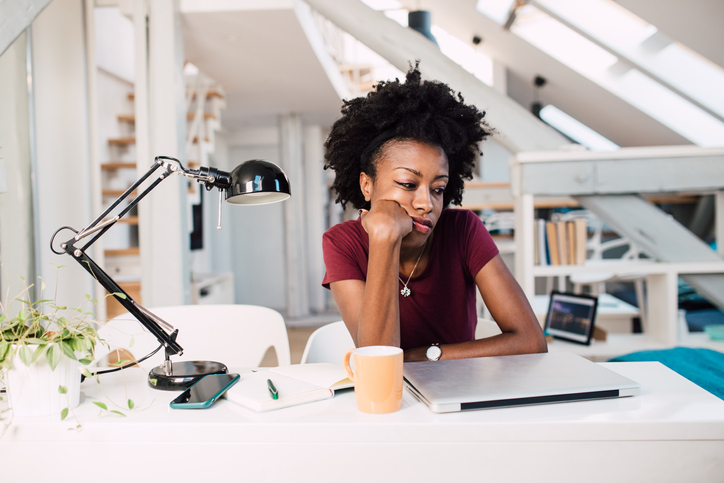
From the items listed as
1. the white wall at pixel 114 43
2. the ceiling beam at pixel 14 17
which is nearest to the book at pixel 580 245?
the ceiling beam at pixel 14 17

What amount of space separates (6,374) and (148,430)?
0.82ft

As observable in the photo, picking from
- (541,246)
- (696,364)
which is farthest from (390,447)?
(541,246)

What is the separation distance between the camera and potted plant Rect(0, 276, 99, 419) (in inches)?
30.0

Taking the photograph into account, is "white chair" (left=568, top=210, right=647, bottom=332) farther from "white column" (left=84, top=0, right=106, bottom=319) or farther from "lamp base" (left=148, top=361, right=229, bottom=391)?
"white column" (left=84, top=0, right=106, bottom=319)

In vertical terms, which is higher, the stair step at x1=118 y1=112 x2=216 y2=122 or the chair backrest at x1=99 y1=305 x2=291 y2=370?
the stair step at x1=118 y1=112 x2=216 y2=122

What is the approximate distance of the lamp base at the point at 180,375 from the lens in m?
0.89

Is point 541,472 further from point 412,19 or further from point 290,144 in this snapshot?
point 290,144

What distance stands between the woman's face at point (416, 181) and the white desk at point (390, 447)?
1.91 ft

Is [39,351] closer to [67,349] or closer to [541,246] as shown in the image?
[67,349]

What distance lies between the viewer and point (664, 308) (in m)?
2.28

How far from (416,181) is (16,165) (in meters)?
2.41

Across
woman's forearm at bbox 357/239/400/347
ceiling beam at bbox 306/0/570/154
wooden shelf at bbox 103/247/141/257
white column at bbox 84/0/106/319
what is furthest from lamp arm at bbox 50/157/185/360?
wooden shelf at bbox 103/247/141/257

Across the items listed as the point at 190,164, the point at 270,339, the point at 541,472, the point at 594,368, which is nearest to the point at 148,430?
the point at 541,472

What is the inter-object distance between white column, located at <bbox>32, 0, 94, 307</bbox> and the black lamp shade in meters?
2.36
